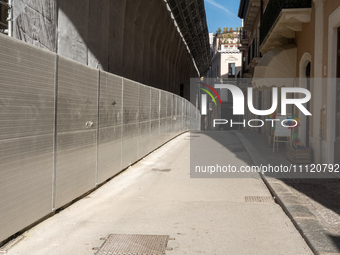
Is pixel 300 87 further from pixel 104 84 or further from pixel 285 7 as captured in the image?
pixel 104 84

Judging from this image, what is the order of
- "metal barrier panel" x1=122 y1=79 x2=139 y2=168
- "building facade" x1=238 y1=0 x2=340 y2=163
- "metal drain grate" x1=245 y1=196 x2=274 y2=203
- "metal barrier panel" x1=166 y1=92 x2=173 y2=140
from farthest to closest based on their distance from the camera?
"metal barrier panel" x1=166 y1=92 x2=173 y2=140, "metal barrier panel" x1=122 y1=79 x2=139 y2=168, "building facade" x1=238 y1=0 x2=340 y2=163, "metal drain grate" x1=245 y1=196 x2=274 y2=203

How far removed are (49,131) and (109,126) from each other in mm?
3173

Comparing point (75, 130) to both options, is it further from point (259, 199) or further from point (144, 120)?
point (144, 120)

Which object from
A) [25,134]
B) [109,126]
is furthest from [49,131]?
[109,126]

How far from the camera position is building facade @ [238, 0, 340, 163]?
32.9ft

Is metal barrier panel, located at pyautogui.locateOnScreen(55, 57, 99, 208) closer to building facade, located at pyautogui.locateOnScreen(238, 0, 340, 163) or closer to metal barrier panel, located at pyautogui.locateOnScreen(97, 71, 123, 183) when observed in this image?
metal barrier panel, located at pyautogui.locateOnScreen(97, 71, 123, 183)

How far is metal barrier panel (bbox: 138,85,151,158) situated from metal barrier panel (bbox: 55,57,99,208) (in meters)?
4.53

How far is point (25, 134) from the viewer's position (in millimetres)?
4887

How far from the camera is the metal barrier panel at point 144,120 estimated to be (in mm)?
12234

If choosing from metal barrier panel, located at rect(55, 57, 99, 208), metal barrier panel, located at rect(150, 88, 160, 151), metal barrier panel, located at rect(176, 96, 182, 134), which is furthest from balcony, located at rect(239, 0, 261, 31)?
metal barrier panel, located at rect(55, 57, 99, 208)

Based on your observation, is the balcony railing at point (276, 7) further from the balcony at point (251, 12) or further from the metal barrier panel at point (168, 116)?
the balcony at point (251, 12)

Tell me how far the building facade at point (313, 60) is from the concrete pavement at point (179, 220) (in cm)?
286

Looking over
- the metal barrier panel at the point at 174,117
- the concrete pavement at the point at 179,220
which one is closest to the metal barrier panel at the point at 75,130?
the concrete pavement at the point at 179,220

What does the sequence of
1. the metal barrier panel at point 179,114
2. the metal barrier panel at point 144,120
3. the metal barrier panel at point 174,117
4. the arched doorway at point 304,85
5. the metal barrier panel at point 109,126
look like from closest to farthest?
the metal barrier panel at point 109,126
the metal barrier panel at point 144,120
the arched doorway at point 304,85
the metal barrier panel at point 174,117
the metal barrier panel at point 179,114
